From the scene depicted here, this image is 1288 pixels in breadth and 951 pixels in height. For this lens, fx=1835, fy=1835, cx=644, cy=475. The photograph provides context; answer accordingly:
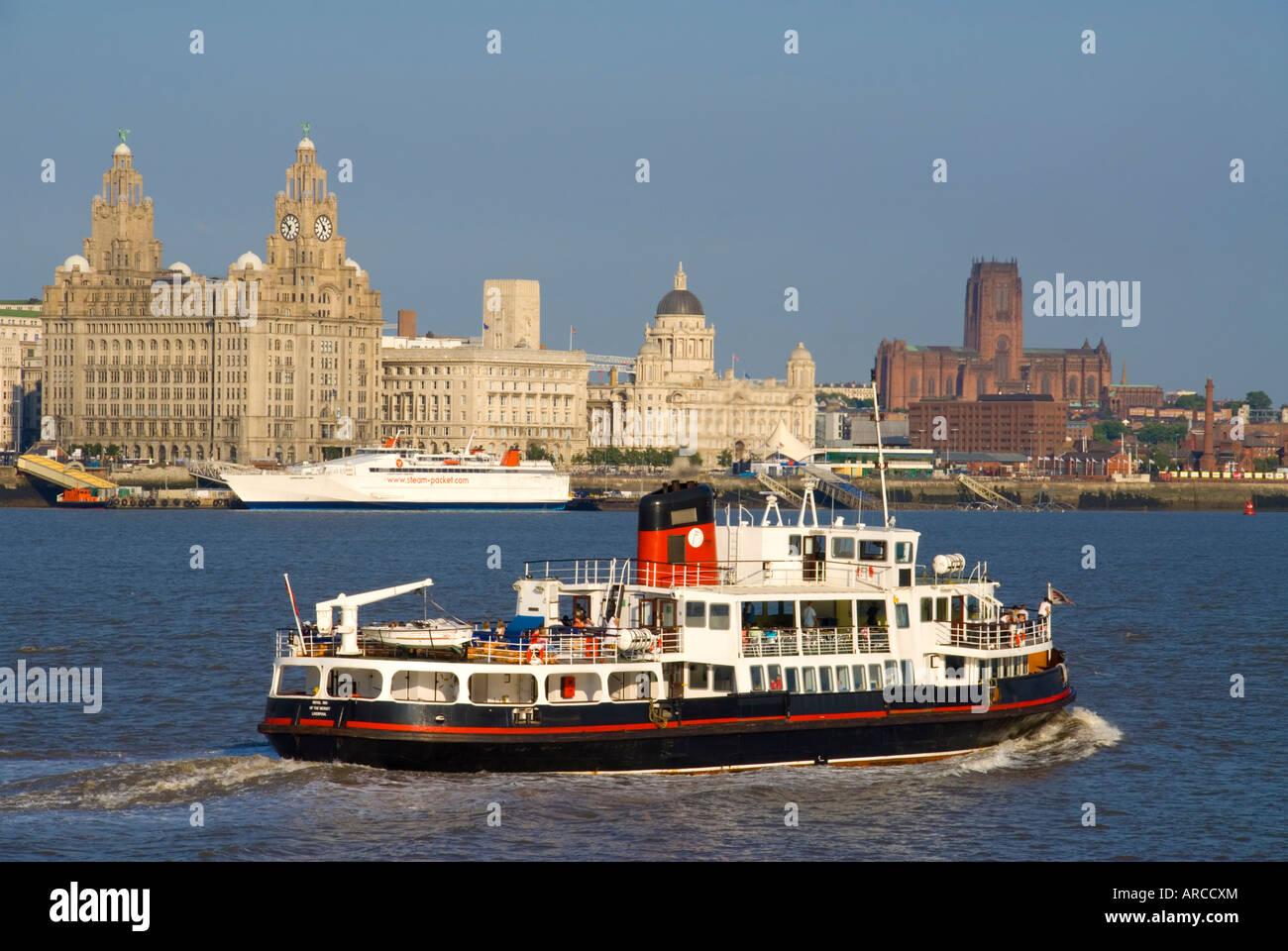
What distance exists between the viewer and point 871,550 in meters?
38.8

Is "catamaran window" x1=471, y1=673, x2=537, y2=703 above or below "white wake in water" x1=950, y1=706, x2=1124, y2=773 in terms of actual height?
above

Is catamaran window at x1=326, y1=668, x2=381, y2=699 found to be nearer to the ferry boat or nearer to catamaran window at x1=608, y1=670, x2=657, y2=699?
catamaran window at x1=608, y1=670, x2=657, y2=699

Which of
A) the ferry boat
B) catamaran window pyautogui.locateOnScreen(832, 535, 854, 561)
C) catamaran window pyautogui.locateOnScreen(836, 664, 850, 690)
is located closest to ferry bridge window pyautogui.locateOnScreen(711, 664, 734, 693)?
catamaran window pyautogui.locateOnScreen(836, 664, 850, 690)

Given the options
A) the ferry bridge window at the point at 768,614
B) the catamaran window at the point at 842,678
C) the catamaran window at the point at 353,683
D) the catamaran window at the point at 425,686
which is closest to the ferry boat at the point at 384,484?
the ferry bridge window at the point at 768,614

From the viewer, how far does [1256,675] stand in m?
54.1

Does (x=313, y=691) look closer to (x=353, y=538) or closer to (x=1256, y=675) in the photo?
(x=1256, y=675)

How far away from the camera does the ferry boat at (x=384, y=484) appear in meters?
187

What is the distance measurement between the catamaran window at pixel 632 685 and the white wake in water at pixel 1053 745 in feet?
21.8

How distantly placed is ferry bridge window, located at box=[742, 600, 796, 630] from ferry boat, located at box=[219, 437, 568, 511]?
152m

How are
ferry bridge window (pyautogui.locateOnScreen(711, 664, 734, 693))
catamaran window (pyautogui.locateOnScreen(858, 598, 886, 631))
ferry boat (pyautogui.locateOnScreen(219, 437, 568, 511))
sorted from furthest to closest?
ferry boat (pyautogui.locateOnScreen(219, 437, 568, 511))
catamaran window (pyautogui.locateOnScreen(858, 598, 886, 631))
ferry bridge window (pyautogui.locateOnScreen(711, 664, 734, 693))

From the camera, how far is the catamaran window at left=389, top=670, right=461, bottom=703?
34.1 metres

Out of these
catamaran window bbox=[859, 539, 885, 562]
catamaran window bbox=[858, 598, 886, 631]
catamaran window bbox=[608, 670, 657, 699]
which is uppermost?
catamaran window bbox=[859, 539, 885, 562]

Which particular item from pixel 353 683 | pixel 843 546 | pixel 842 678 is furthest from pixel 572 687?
pixel 843 546
